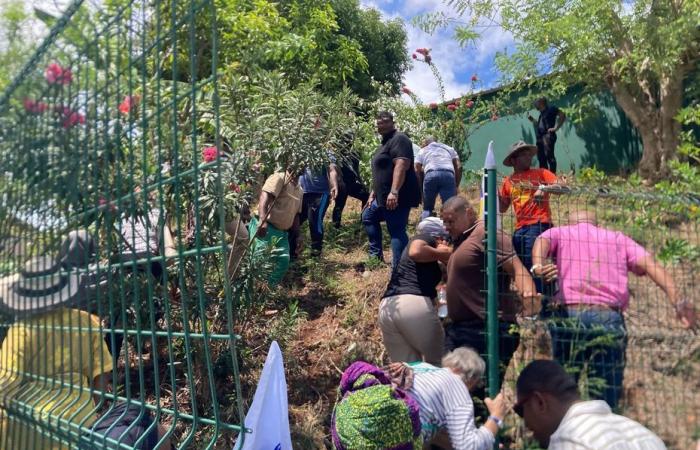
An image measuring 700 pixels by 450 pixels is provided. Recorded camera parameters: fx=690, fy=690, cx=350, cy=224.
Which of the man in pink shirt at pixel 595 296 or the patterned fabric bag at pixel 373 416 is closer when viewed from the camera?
the patterned fabric bag at pixel 373 416

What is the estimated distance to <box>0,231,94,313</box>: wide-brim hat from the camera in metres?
1.91

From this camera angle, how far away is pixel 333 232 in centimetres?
796

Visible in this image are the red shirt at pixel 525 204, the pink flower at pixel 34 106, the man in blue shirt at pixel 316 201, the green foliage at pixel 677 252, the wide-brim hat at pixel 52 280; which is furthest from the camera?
the man in blue shirt at pixel 316 201

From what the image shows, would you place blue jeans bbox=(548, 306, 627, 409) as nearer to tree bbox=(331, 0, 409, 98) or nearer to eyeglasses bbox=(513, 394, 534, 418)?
eyeglasses bbox=(513, 394, 534, 418)

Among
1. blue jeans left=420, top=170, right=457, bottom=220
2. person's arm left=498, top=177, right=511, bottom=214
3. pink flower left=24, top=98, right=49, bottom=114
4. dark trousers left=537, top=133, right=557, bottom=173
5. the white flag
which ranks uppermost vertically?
dark trousers left=537, top=133, right=557, bottom=173

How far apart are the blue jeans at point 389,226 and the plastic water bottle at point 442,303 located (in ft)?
2.23

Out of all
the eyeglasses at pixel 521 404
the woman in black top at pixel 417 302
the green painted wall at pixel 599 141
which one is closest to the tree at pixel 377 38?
the green painted wall at pixel 599 141

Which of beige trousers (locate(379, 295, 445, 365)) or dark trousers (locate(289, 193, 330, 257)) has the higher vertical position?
dark trousers (locate(289, 193, 330, 257))

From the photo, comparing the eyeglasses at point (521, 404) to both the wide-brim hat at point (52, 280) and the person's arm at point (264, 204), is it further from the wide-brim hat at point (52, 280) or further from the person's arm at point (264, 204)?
the person's arm at point (264, 204)

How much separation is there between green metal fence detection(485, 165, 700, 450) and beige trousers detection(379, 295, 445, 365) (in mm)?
552

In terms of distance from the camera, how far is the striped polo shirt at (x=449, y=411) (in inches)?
129

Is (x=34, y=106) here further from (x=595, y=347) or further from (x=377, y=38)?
(x=377, y=38)

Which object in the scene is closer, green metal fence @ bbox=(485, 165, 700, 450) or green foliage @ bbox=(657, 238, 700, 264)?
green foliage @ bbox=(657, 238, 700, 264)

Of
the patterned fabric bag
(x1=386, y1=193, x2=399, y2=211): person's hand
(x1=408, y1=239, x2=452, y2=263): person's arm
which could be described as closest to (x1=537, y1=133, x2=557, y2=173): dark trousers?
(x1=386, y1=193, x2=399, y2=211): person's hand
